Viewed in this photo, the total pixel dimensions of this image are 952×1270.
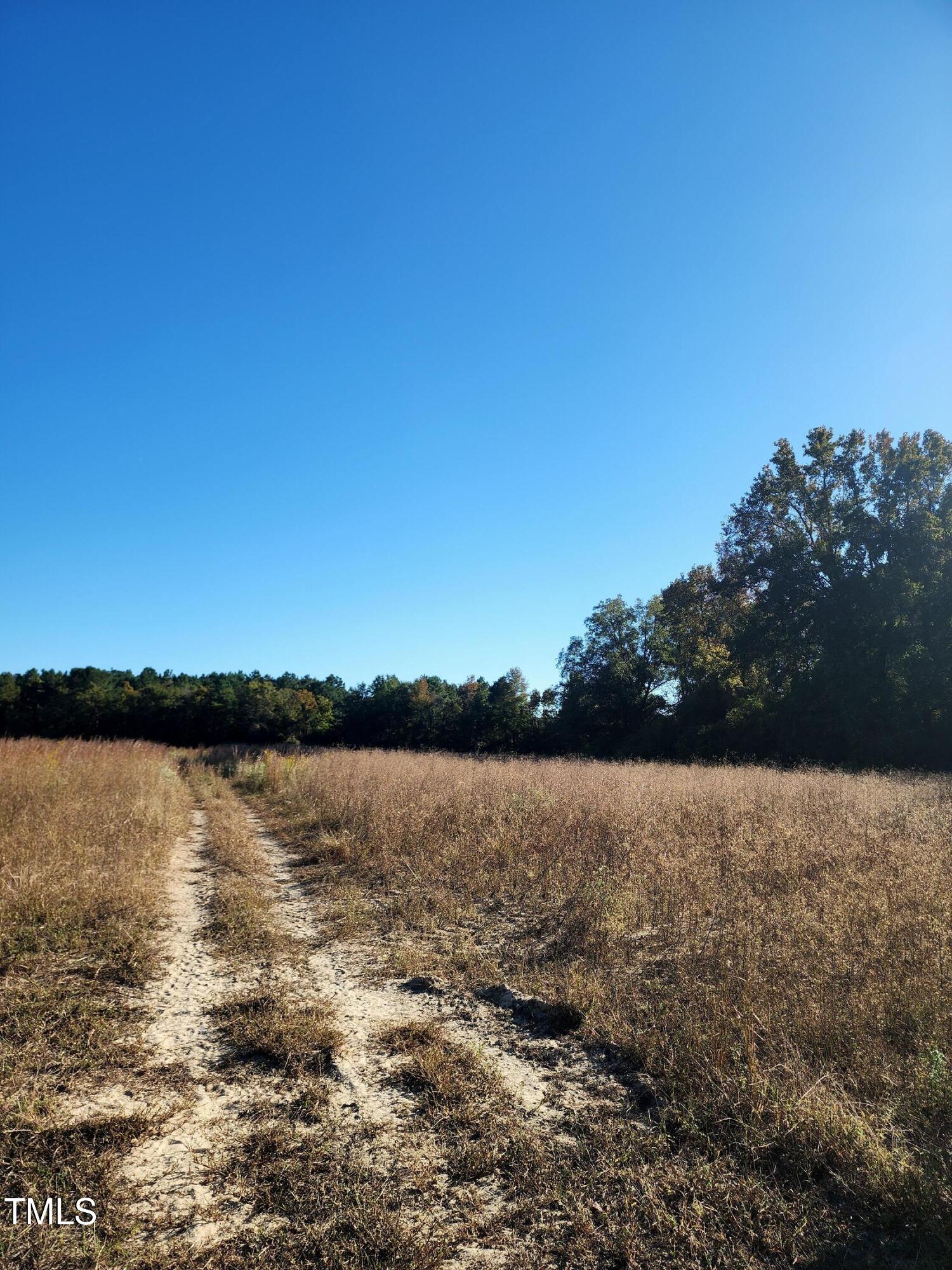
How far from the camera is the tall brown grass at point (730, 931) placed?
8.88 feet

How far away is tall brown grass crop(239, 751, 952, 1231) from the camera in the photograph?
8.88 ft

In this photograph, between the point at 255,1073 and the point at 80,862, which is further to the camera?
the point at 80,862

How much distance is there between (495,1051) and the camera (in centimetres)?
360

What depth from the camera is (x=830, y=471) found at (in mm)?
25484

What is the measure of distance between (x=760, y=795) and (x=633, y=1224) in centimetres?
818

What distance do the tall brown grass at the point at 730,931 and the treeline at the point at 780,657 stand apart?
13.2 metres

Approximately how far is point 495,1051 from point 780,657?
1048 inches

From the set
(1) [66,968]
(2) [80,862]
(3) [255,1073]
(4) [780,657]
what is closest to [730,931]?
(3) [255,1073]

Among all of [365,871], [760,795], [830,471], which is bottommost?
[365,871]

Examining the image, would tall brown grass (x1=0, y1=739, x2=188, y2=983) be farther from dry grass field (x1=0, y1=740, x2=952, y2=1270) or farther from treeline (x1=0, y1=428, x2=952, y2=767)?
treeline (x1=0, y1=428, x2=952, y2=767)

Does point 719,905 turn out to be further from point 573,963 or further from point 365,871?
point 365,871

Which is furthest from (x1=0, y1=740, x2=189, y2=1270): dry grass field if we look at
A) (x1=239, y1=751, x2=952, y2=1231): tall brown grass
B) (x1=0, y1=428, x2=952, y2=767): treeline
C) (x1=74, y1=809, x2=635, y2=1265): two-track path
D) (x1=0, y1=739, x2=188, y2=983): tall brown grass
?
(x1=0, y1=428, x2=952, y2=767): treeline

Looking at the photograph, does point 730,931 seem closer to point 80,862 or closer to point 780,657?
point 80,862

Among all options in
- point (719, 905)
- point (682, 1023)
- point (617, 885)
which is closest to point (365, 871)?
point (617, 885)
